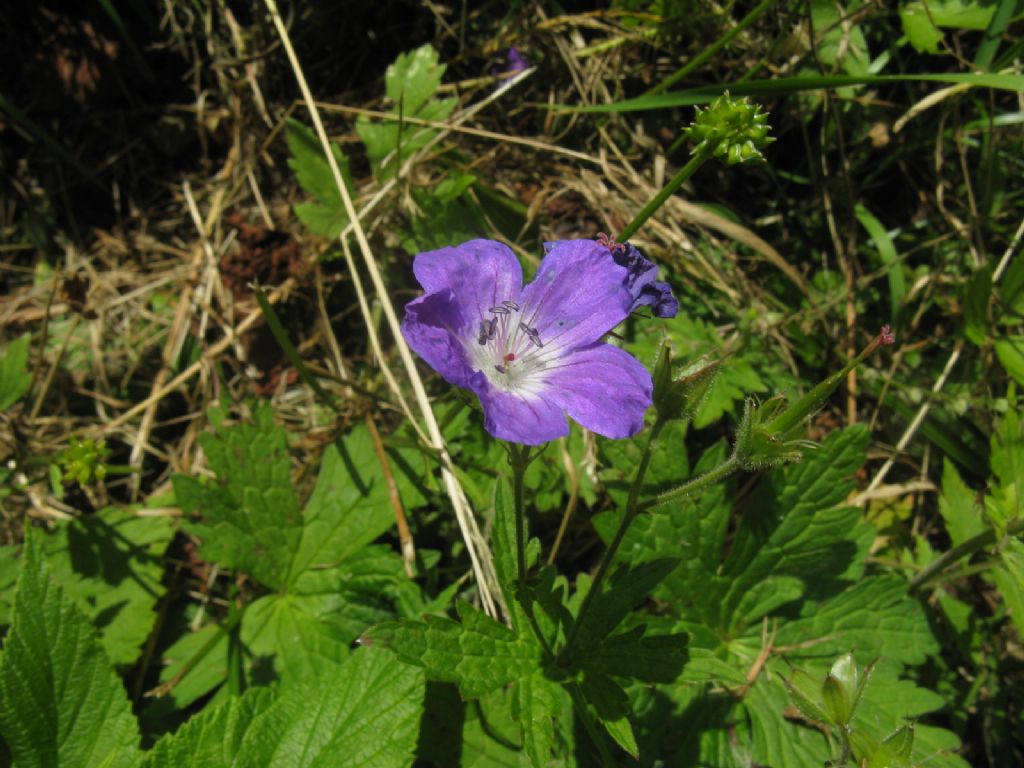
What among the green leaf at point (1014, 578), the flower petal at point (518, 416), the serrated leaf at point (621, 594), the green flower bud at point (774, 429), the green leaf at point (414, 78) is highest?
the green leaf at point (414, 78)

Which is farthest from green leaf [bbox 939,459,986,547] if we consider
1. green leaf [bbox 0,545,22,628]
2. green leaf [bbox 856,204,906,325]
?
green leaf [bbox 0,545,22,628]

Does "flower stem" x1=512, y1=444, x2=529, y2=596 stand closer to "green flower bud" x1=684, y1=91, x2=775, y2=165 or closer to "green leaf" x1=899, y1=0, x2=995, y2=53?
"green flower bud" x1=684, y1=91, x2=775, y2=165

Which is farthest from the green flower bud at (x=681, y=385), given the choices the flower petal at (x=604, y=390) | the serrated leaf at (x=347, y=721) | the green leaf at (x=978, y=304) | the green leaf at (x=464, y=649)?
the green leaf at (x=978, y=304)

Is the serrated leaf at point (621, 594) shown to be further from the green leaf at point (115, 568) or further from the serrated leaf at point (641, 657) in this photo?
the green leaf at point (115, 568)

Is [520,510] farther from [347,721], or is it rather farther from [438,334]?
[347,721]

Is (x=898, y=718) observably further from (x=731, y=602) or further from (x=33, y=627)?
→ (x=33, y=627)

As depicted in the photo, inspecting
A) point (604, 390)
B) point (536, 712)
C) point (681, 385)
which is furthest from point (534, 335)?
point (536, 712)

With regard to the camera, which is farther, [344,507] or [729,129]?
[344,507]
